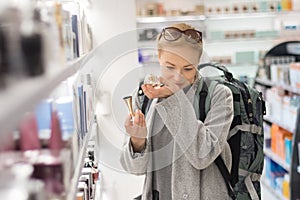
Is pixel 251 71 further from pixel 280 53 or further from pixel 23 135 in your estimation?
pixel 23 135

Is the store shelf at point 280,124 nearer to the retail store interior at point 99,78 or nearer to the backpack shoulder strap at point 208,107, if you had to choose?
the retail store interior at point 99,78

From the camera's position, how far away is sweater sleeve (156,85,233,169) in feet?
6.28

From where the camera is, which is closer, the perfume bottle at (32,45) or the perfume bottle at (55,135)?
the perfume bottle at (32,45)

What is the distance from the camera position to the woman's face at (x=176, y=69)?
1.97 m

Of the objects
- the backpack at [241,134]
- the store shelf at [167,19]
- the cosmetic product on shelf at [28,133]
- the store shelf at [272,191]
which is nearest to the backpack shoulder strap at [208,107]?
the backpack at [241,134]

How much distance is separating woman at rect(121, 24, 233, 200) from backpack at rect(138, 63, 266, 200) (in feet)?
0.10

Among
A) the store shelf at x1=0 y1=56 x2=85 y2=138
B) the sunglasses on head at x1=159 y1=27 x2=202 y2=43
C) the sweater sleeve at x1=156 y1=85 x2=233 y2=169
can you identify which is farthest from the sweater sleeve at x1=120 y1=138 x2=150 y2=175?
the store shelf at x1=0 y1=56 x2=85 y2=138

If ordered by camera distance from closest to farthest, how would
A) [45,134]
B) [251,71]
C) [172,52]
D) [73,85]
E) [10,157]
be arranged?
[10,157]
[45,134]
[73,85]
[172,52]
[251,71]

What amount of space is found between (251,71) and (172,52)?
4.84 meters

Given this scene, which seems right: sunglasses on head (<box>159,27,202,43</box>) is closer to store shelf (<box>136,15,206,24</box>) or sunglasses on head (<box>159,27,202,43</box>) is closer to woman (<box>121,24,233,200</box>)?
woman (<box>121,24,233,200</box>)

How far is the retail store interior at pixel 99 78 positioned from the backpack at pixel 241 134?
0.17 meters

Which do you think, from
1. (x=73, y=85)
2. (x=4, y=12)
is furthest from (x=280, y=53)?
(x=4, y=12)

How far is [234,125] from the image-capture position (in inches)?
82.6

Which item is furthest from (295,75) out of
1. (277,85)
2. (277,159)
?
(277,159)
